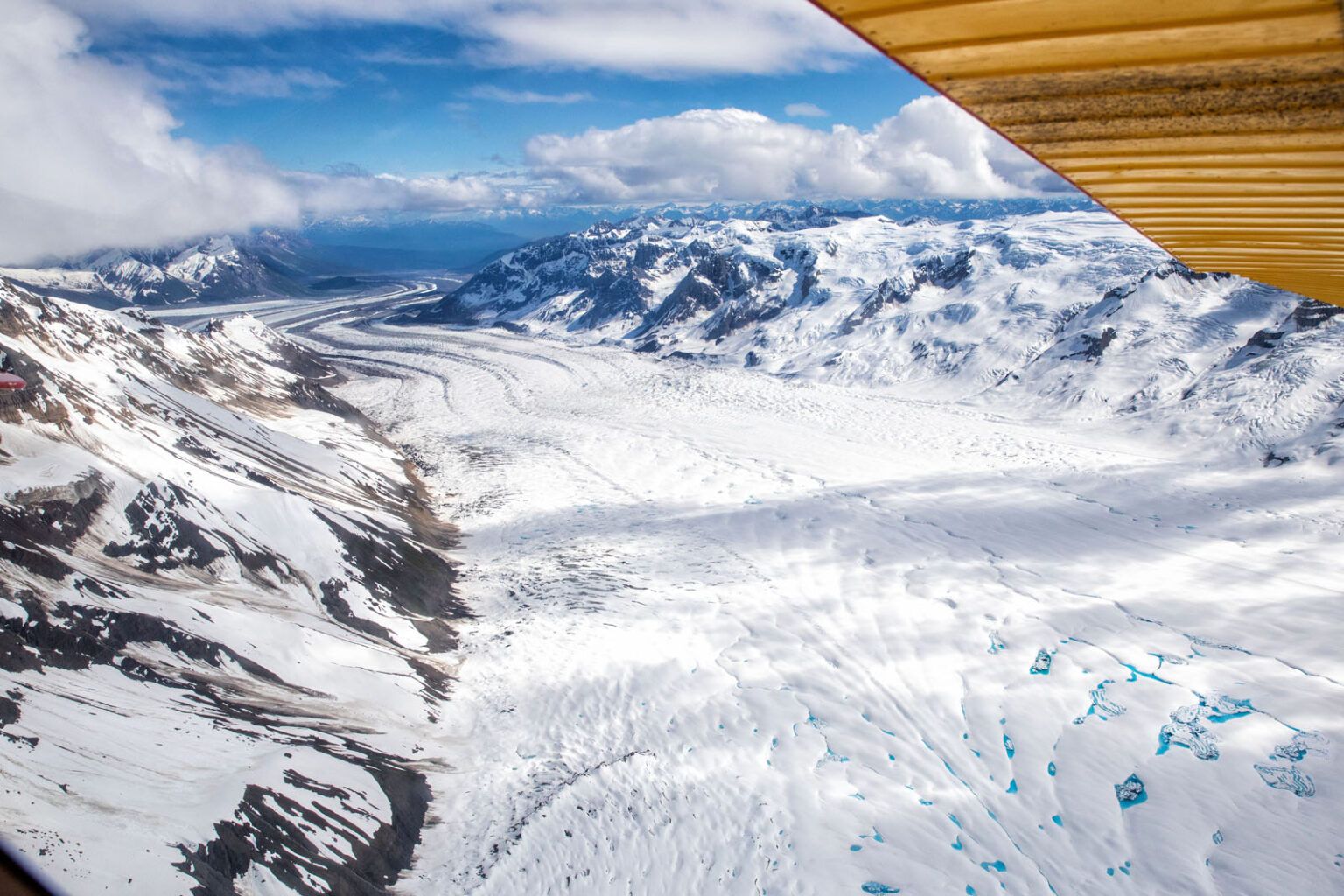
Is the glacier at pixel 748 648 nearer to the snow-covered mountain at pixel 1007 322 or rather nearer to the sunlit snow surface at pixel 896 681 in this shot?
the sunlit snow surface at pixel 896 681

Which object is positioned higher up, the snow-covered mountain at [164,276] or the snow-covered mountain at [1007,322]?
the snow-covered mountain at [164,276]

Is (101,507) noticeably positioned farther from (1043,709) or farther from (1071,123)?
(1043,709)

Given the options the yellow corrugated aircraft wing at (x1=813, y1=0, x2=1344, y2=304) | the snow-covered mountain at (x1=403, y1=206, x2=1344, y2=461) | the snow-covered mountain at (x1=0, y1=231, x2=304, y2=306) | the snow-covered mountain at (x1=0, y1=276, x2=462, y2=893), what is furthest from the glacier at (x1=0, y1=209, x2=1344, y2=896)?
the snow-covered mountain at (x1=0, y1=231, x2=304, y2=306)

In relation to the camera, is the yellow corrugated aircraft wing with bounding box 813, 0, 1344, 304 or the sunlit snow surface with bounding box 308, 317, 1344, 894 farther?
the sunlit snow surface with bounding box 308, 317, 1344, 894

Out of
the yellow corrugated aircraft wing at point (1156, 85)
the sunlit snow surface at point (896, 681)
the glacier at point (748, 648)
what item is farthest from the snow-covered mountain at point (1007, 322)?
the yellow corrugated aircraft wing at point (1156, 85)

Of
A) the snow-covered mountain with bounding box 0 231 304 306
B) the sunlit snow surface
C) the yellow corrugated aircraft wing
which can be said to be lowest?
the sunlit snow surface

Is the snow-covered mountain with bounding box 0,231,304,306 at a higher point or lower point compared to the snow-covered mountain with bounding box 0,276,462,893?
higher

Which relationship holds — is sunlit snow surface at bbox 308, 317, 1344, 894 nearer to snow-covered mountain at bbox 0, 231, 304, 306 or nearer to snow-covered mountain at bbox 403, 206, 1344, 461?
snow-covered mountain at bbox 403, 206, 1344, 461

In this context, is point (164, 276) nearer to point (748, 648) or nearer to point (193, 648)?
point (193, 648)
